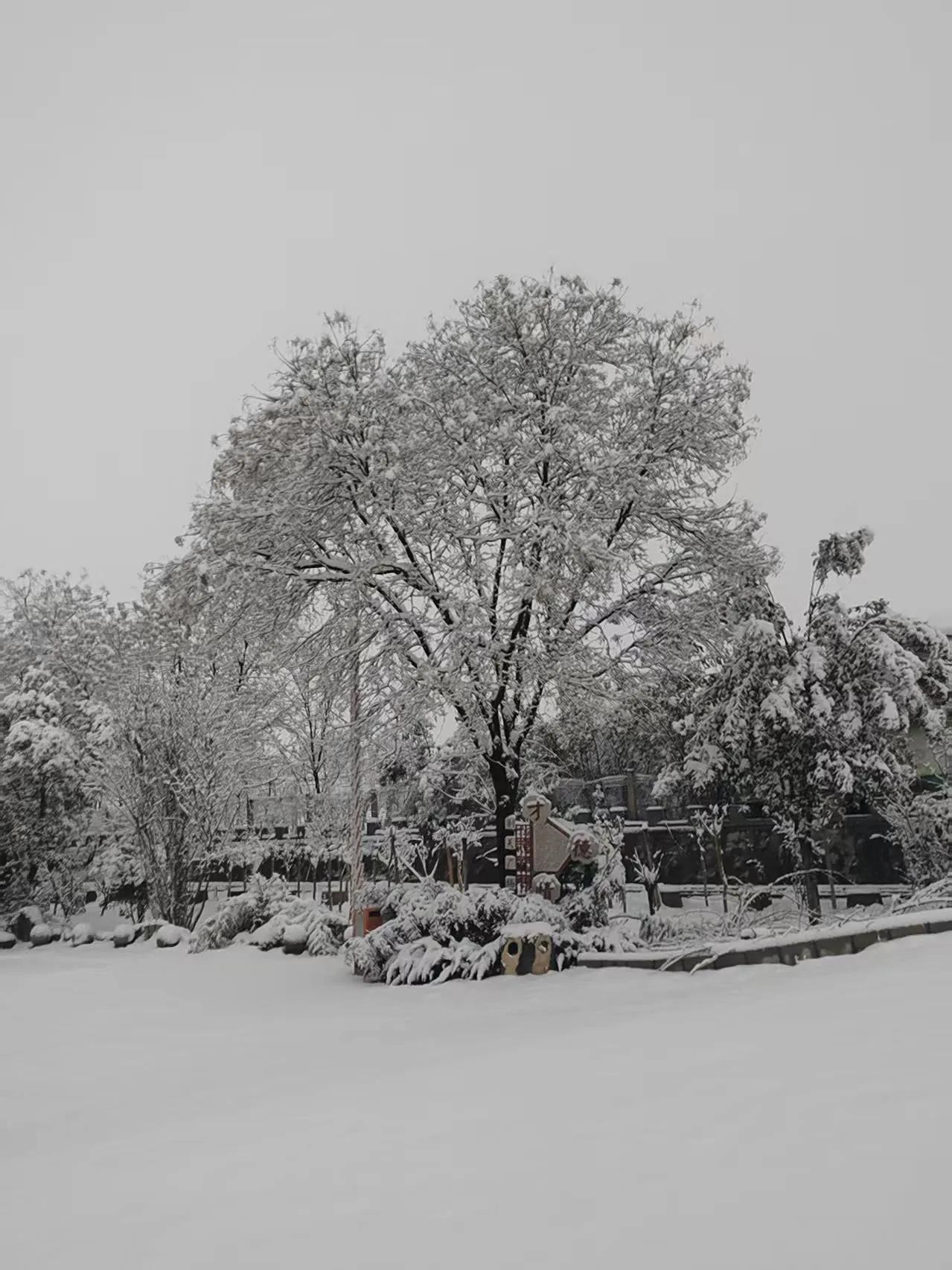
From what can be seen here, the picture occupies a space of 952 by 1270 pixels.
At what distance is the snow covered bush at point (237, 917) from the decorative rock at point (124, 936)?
2120mm

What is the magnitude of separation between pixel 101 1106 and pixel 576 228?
14.2m

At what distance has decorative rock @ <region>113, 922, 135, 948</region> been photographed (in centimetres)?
1421

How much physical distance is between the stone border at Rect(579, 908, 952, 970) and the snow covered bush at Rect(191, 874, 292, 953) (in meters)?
6.45

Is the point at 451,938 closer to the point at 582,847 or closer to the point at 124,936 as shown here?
the point at 582,847

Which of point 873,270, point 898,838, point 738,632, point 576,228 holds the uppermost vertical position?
point 873,270

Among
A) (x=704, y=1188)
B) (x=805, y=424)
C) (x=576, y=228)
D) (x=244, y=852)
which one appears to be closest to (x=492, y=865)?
(x=244, y=852)

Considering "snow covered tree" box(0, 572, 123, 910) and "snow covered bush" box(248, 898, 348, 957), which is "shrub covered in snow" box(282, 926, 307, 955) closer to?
Result: "snow covered bush" box(248, 898, 348, 957)

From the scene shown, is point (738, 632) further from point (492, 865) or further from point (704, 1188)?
point (704, 1188)

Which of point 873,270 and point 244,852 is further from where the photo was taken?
point 873,270

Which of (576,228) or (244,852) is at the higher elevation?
(576,228)

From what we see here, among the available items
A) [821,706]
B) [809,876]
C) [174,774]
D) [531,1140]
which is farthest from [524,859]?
[531,1140]

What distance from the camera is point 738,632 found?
11.5 m

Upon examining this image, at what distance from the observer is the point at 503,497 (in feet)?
36.4

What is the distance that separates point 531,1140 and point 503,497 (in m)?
8.68
